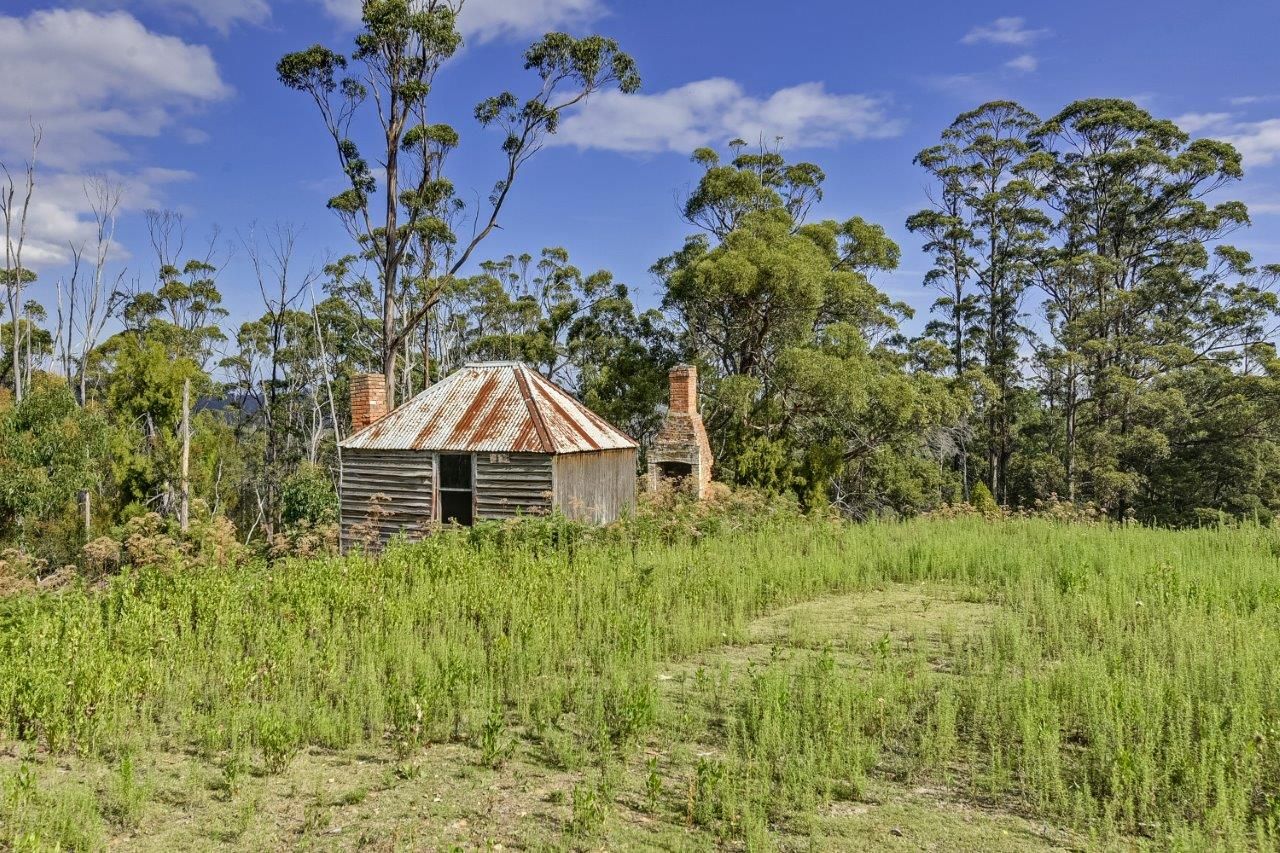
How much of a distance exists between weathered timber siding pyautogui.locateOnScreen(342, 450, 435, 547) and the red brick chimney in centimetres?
563

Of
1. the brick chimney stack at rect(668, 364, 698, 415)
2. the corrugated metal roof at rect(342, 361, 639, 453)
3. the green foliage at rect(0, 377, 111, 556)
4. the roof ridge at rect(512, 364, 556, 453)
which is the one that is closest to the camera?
the roof ridge at rect(512, 364, 556, 453)

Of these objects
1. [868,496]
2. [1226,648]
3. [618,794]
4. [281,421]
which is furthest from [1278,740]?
[281,421]

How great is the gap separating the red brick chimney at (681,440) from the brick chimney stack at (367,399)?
6.59 meters

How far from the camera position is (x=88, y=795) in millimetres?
4203

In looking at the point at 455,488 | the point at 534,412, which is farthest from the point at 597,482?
the point at 455,488

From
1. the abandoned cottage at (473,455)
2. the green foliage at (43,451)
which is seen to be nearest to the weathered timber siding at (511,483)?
the abandoned cottage at (473,455)

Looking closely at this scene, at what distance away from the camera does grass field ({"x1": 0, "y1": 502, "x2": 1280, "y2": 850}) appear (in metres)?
4.04

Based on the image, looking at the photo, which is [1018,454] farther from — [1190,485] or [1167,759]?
[1167,759]

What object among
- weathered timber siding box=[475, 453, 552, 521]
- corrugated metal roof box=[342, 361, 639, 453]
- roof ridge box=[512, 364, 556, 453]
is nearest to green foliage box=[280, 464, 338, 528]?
corrugated metal roof box=[342, 361, 639, 453]

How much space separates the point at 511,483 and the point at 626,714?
418 inches

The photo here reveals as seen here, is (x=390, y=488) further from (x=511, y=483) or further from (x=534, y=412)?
(x=534, y=412)

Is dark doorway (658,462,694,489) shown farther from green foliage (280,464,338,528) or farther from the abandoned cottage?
green foliage (280,464,338,528)

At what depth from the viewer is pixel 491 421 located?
16.0m

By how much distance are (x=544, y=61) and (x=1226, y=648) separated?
20722mm
